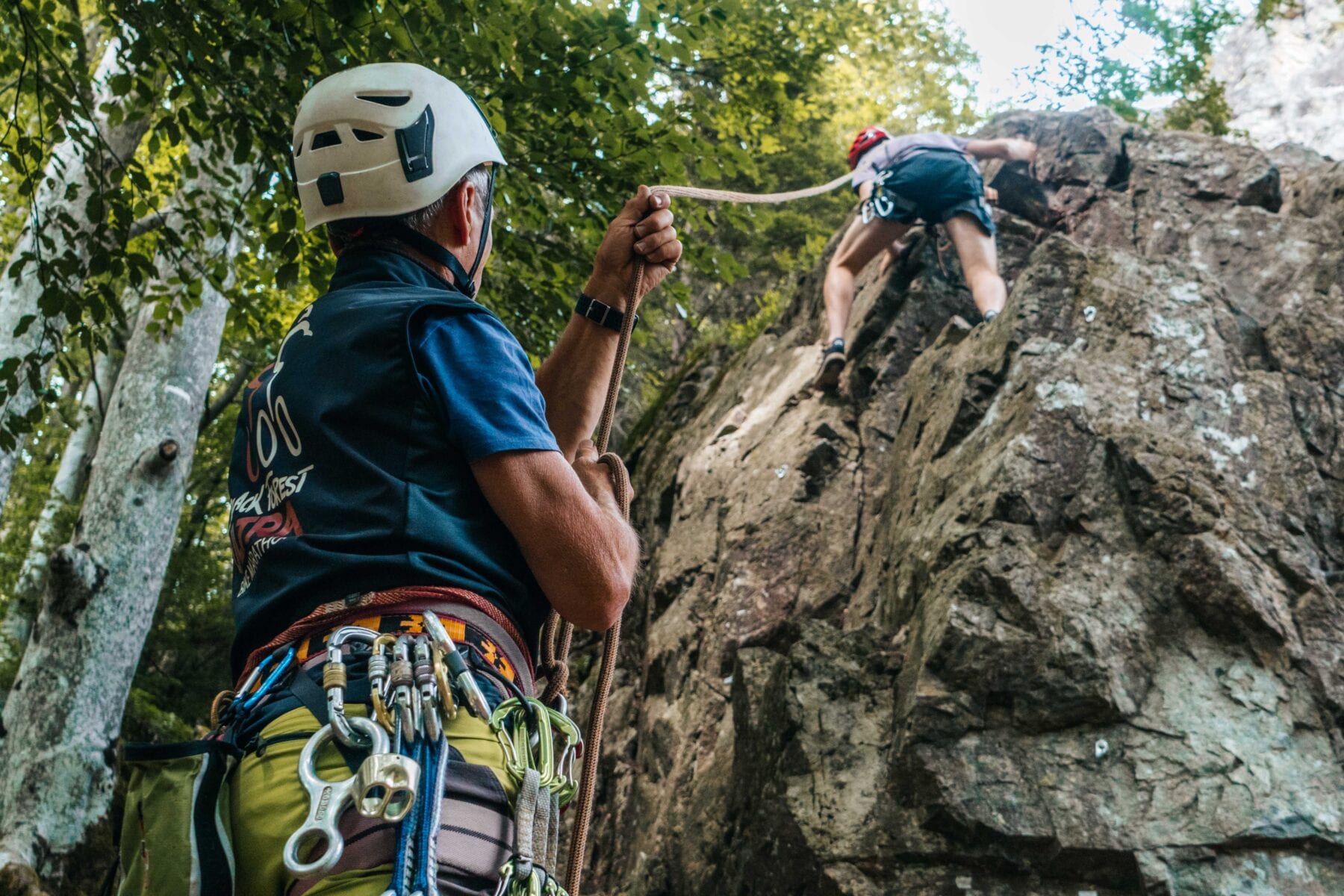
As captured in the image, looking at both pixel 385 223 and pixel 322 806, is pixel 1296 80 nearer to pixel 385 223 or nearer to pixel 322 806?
pixel 385 223

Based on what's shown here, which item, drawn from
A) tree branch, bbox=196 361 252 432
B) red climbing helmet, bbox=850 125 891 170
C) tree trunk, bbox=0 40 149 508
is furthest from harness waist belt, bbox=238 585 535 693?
tree branch, bbox=196 361 252 432

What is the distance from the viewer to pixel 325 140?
2490 millimetres

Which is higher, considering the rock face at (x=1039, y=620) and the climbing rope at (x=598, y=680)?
the rock face at (x=1039, y=620)

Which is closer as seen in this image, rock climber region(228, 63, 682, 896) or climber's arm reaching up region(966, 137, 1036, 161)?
rock climber region(228, 63, 682, 896)

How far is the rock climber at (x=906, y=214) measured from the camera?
25.3 feet

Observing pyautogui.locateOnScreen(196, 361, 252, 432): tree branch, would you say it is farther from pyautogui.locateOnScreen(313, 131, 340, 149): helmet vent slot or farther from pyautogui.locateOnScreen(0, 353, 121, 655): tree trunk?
pyautogui.locateOnScreen(313, 131, 340, 149): helmet vent slot

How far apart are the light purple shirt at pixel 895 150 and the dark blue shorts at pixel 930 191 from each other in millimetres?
57

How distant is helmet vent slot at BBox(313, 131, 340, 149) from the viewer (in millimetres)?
2471

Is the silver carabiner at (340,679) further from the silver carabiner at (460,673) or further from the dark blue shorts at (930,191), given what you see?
the dark blue shorts at (930,191)

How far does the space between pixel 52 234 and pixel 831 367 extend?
544 cm

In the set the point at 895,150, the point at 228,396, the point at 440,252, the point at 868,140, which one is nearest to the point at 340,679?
the point at 440,252

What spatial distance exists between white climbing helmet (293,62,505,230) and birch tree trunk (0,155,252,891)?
15.6ft

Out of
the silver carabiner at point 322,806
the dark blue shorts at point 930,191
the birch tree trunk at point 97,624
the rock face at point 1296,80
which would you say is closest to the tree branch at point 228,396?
the birch tree trunk at point 97,624

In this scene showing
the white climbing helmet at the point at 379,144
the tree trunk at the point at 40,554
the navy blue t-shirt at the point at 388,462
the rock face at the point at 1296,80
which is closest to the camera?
the navy blue t-shirt at the point at 388,462
